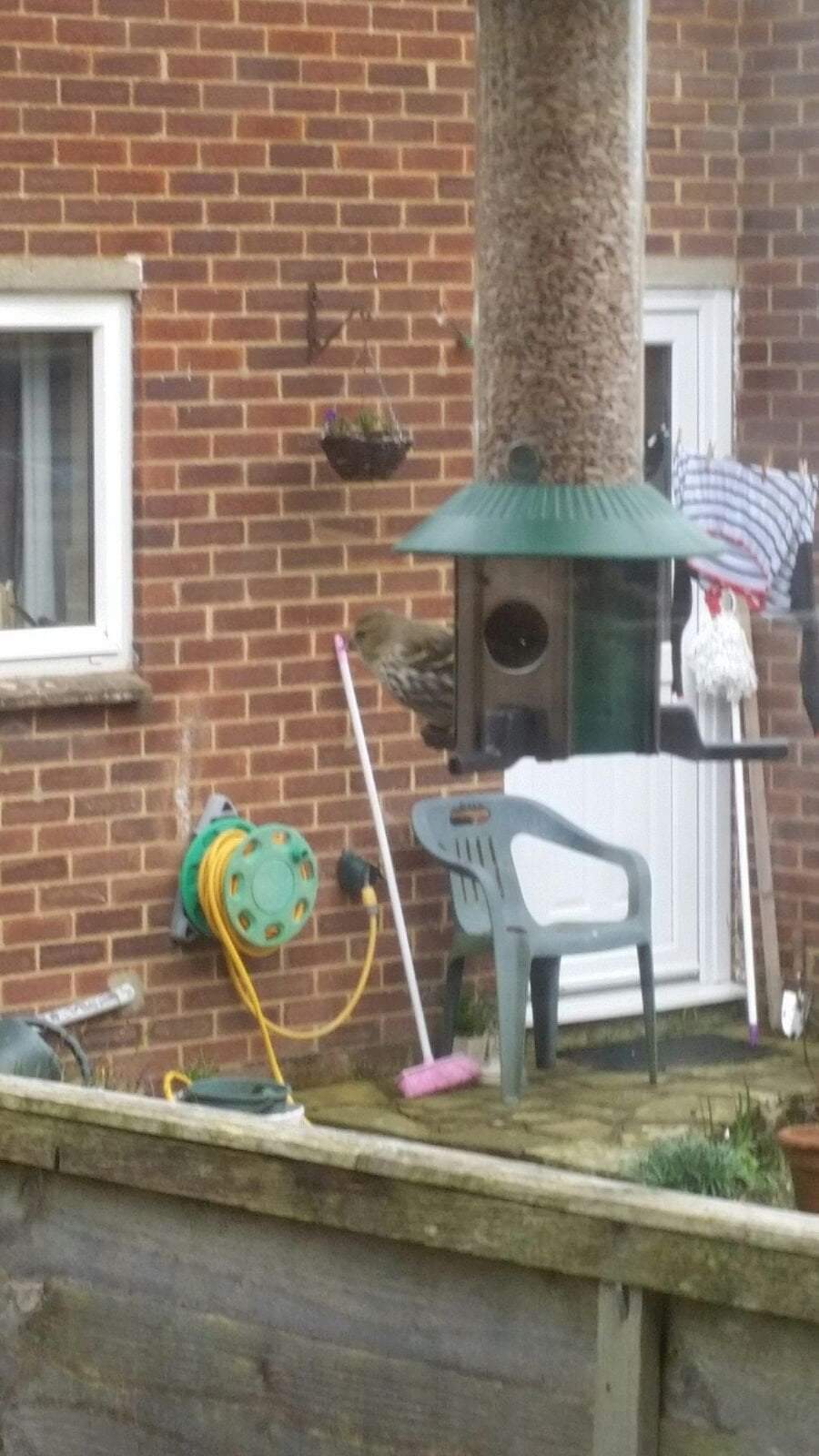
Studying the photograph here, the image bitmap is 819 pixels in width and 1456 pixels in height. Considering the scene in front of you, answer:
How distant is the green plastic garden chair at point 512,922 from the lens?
7426 millimetres

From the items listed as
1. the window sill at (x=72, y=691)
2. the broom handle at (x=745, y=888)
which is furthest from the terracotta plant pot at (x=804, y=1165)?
the window sill at (x=72, y=691)

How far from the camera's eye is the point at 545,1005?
25.3 feet

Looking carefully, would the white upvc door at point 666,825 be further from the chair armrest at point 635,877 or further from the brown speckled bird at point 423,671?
the brown speckled bird at point 423,671

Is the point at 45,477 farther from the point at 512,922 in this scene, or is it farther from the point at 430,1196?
the point at 430,1196

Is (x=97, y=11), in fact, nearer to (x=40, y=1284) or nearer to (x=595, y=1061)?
(x=595, y=1061)

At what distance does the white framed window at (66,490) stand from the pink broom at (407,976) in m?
0.66

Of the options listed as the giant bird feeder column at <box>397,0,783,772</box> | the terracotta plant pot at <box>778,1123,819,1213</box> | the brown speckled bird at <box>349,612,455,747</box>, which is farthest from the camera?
the terracotta plant pot at <box>778,1123,819,1213</box>

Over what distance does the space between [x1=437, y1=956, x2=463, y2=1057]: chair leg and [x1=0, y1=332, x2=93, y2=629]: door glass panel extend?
4.75 ft

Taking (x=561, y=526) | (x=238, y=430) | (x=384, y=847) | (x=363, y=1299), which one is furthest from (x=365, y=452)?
(x=363, y=1299)

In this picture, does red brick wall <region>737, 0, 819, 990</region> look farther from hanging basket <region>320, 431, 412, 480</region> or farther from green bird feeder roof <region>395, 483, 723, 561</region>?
green bird feeder roof <region>395, 483, 723, 561</region>

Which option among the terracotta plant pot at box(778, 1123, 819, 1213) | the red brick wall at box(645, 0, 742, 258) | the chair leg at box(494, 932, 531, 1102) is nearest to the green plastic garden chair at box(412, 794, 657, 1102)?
the chair leg at box(494, 932, 531, 1102)

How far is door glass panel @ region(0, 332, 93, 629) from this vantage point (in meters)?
7.07

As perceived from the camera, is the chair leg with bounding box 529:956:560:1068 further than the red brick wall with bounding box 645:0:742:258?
No

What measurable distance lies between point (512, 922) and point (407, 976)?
1.35 ft
